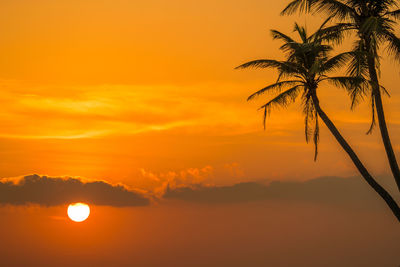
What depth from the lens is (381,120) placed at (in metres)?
28.3

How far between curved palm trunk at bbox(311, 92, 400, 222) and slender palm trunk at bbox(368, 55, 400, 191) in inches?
31.8

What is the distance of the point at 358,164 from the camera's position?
28.3 metres

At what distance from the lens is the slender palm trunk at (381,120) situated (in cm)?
2791

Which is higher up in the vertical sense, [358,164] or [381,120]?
[381,120]

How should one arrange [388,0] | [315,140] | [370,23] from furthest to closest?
[315,140]
[388,0]
[370,23]

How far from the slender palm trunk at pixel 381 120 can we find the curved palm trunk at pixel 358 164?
808 millimetres

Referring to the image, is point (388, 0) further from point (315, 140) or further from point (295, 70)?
point (315, 140)

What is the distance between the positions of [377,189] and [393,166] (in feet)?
4.24

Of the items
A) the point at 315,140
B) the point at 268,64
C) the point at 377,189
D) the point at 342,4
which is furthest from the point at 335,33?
the point at 377,189

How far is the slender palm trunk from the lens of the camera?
27.9 m

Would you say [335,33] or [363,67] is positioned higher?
[335,33]

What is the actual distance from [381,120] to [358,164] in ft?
7.68

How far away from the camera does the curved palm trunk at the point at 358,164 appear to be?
27900 millimetres

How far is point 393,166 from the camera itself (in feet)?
91.6
